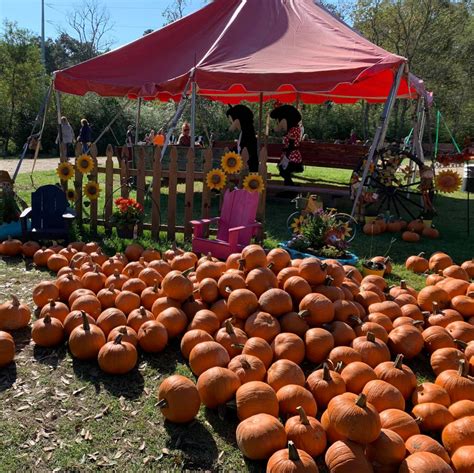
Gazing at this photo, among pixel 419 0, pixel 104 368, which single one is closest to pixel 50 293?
pixel 104 368

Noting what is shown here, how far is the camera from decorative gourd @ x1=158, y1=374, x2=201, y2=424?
2910mm

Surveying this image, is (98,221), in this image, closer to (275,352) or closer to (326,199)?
(275,352)

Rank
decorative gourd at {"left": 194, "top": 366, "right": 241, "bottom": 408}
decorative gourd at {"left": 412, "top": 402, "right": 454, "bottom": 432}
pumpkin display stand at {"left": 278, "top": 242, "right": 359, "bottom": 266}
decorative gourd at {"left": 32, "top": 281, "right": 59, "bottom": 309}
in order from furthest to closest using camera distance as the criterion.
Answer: pumpkin display stand at {"left": 278, "top": 242, "right": 359, "bottom": 266}
decorative gourd at {"left": 32, "top": 281, "right": 59, "bottom": 309}
decorative gourd at {"left": 194, "top": 366, "right": 241, "bottom": 408}
decorative gourd at {"left": 412, "top": 402, "right": 454, "bottom": 432}

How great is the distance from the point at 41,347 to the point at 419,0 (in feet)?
98.3

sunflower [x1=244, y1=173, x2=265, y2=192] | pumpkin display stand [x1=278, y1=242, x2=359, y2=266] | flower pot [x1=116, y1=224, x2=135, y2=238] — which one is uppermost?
sunflower [x1=244, y1=173, x2=265, y2=192]

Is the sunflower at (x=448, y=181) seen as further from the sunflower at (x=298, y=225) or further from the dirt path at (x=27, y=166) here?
the dirt path at (x=27, y=166)

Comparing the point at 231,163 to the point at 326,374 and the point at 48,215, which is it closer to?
the point at 48,215

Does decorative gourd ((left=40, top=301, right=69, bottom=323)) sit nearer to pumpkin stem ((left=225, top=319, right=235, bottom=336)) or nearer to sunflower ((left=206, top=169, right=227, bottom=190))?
pumpkin stem ((left=225, top=319, right=235, bottom=336))

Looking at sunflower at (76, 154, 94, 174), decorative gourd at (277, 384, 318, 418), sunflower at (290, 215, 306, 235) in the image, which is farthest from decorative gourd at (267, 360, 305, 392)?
sunflower at (76, 154, 94, 174)

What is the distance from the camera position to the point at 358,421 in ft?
8.20

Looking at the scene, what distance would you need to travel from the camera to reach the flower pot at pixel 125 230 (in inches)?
283

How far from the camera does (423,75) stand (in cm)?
2902

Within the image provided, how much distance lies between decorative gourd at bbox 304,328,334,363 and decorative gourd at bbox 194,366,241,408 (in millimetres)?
741

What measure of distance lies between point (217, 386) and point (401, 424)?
1120mm
